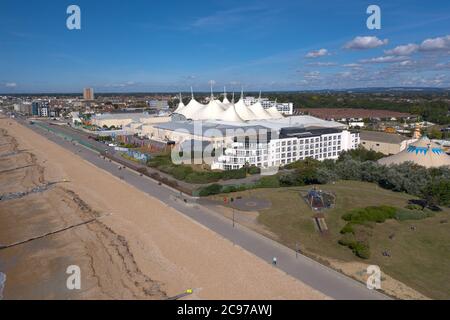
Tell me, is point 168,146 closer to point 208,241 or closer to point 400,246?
point 208,241

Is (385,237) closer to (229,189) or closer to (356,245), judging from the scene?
(356,245)

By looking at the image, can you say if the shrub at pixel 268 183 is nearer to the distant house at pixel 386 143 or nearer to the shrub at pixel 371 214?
the shrub at pixel 371 214

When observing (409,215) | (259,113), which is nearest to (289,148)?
(409,215)

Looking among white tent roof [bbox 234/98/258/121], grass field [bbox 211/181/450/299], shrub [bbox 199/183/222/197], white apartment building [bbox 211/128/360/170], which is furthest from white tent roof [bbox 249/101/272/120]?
grass field [bbox 211/181/450/299]

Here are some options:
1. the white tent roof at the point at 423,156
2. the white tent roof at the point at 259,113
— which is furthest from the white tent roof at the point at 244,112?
the white tent roof at the point at 423,156

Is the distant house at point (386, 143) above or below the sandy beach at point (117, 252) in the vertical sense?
above
